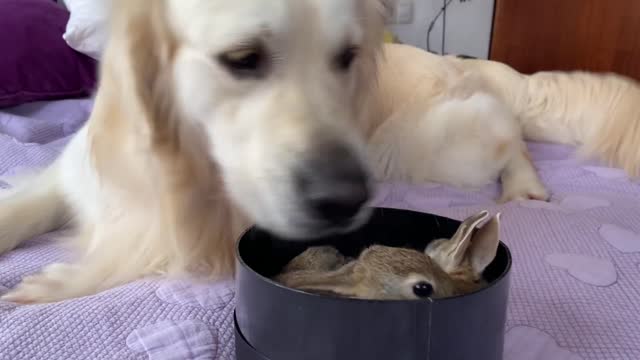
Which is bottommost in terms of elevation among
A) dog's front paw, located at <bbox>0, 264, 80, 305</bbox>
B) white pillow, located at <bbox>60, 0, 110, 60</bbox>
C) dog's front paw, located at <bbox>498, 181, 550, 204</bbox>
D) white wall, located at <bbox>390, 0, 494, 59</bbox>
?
white wall, located at <bbox>390, 0, 494, 59</bbox>

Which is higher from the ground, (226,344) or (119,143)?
(119,143)

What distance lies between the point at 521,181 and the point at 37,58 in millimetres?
1386

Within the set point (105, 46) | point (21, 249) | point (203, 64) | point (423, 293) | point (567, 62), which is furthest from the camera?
point (567, 62)

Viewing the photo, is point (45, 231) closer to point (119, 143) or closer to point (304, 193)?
point (119, 143)

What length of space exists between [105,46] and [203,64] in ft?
0.70

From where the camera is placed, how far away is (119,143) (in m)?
0.99

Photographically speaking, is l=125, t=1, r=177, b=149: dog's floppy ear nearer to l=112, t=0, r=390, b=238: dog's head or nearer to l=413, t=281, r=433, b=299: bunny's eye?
l=112, t=0, r=390, b=238: dog's head

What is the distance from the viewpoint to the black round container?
1.68 feet

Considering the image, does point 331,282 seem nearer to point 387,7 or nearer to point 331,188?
point 331,188

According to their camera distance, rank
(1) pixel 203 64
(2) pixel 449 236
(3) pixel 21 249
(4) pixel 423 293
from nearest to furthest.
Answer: (4) pixel 423 293
(2) pixel 449 236
(1) pixel 203 64
(3) pixel 21 249

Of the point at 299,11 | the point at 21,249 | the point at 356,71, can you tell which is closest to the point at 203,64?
the point at 299,11

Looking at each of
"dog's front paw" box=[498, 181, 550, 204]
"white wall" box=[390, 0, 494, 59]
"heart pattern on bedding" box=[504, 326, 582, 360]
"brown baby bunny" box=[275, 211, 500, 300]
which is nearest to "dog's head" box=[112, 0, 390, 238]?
"brown baby bunny" box=[275, 211, 500, 300]

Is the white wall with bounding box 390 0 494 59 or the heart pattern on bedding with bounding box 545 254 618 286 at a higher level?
the heart pattern on bedding with bounding box 545 254 618 286

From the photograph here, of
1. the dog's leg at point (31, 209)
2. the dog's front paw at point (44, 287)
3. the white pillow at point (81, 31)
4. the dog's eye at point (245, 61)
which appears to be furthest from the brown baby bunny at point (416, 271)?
the white pillow at point (81, 31)
